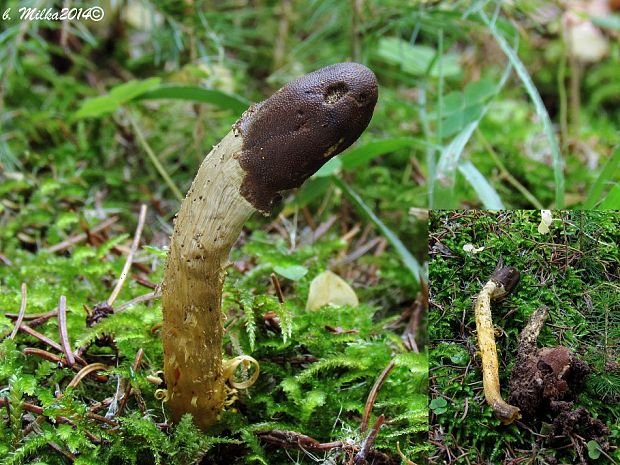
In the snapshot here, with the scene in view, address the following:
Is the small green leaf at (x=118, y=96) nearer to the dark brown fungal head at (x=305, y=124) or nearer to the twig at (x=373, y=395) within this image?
the dark brown fungal head at (x=305, y=124)

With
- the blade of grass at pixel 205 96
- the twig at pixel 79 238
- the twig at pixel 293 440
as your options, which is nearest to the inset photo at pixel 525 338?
the twig at pixel 293 440

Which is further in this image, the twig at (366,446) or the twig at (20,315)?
the twig at (20,315)

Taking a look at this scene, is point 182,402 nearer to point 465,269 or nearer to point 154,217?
point 465,269

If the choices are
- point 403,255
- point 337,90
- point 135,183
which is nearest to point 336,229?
point 403,255

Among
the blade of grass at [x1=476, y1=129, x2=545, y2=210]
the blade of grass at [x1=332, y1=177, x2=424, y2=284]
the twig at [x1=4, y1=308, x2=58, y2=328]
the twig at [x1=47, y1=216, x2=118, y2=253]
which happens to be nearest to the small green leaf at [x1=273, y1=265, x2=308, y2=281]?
the blade of grass at [x1=332, y1=177, x2=424, y2=284]

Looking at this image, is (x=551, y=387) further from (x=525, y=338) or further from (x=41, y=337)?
(x=41, y=337)

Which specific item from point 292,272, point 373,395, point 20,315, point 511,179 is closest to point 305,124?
point 373,395
